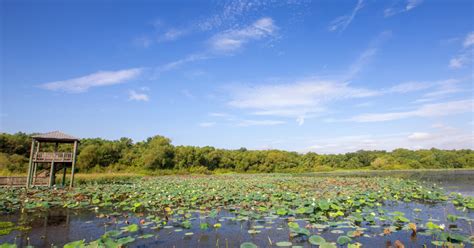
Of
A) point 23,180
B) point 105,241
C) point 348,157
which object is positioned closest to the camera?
point 105,241

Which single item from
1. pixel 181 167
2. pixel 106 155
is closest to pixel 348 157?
pixel 181 167

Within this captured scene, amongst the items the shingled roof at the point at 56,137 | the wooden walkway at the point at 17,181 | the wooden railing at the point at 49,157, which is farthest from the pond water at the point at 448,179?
the wooden walkway at the point at 17,181

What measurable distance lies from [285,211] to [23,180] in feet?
52.0

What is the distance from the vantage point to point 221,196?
469 inches

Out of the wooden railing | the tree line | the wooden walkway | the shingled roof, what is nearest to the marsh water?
the shingled roof

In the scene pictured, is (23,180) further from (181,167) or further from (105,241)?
(181,167)

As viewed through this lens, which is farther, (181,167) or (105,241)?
(181,167)

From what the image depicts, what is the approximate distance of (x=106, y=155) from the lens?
42.3 m

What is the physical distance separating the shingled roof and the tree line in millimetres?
16974

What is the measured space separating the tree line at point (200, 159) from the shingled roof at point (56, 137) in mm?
16974

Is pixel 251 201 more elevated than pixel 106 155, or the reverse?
pixel 106 155

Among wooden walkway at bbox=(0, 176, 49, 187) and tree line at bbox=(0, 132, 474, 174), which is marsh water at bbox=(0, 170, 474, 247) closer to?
wooden walkway at bbox=(0, 176, 49, 187)

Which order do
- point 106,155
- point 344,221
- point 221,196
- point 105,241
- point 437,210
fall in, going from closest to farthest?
point 105,241 < point 344,221 < point 437,210 < point 221,196 < point 106,155

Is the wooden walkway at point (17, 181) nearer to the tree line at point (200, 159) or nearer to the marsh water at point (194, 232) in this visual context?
the marsh water at point (194, 232)
